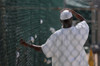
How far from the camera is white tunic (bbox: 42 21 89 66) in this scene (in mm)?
3639

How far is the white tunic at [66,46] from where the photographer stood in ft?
11.9

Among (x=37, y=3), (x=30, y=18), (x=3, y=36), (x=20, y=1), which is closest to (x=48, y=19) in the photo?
(x=37, y=3)

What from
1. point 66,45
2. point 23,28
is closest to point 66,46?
point 66,45

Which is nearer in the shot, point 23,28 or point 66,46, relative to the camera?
point 66,46

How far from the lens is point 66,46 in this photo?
11.9 feet

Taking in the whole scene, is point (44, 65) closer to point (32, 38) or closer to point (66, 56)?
point (32, 38)

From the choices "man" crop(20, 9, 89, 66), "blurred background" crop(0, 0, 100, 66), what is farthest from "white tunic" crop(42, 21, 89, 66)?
"blurred background" crop(0, 0, 100, 66)

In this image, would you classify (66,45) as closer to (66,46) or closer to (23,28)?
(66,46)

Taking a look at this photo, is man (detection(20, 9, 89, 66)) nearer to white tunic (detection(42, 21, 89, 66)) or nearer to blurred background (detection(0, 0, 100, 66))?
white tunic (detection(42, 21, 89, 66))

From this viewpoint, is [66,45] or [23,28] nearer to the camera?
[66,45]

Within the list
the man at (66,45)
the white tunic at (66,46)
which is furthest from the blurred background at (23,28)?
the white tunic at (66,46)

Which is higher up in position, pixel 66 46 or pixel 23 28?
pixel 66 46

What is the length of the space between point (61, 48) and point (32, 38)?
1302 mm

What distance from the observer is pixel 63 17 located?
3.74 m
